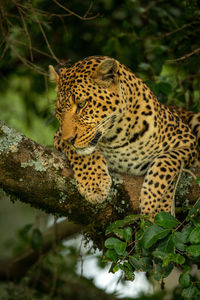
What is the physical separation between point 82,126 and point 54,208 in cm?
83

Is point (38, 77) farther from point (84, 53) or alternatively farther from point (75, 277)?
point (75, 277)

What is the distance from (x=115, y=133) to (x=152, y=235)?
6.29ft

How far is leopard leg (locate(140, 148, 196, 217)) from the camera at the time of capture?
4844 millimetres

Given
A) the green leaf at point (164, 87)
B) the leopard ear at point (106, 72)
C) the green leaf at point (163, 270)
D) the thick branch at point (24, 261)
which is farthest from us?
the thick branch at point (24, 261)

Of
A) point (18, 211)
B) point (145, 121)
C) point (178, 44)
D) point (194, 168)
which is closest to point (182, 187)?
point (194, 168)

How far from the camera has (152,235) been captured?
3539 mm

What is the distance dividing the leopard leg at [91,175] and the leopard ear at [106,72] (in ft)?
2.34

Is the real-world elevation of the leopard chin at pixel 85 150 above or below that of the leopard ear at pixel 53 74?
below

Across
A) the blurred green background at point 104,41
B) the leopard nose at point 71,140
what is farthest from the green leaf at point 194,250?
the blurred green background at point 104,41

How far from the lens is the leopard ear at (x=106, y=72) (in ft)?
15.6

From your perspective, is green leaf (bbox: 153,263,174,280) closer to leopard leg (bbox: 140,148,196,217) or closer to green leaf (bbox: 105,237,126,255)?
green leaf (bbox: 105,237,126,255)

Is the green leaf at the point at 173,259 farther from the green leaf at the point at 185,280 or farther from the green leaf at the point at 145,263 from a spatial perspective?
the green leaf at the point at 145,263

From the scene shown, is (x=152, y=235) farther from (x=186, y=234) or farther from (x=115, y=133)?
(x=115, y=133)

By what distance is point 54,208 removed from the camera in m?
4.65
